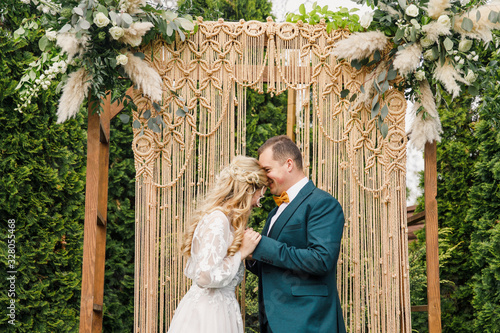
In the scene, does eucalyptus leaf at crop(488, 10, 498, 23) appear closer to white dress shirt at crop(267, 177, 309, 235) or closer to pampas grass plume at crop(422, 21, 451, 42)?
pampas grass plume at crop(422, 21, 451, 42)

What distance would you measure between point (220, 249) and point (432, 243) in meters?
1.27

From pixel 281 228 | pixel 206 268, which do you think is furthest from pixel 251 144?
pixel 206 268

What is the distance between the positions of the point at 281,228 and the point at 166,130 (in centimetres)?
90

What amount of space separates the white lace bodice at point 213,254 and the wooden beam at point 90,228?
22.3 inches

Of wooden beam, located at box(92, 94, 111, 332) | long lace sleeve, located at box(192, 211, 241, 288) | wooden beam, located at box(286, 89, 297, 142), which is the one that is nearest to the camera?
long lace sleeve, located at box(192, 211, 241, 288)

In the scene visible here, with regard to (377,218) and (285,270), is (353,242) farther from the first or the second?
(285,270)

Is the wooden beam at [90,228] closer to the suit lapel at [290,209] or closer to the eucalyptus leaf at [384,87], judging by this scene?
the suit lapel at [290,209]

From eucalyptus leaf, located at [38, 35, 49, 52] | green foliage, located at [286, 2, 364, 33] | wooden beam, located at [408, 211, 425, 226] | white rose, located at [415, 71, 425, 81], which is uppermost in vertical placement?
Result: green foliage, located at [286, 2, 364, 33]

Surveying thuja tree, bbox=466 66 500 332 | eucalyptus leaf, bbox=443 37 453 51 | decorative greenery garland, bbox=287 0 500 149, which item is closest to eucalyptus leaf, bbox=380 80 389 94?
decorative greenery garland, bbox=287 0 500 149

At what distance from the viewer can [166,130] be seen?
312 cm

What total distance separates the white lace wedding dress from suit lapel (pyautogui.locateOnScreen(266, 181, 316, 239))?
263 mm

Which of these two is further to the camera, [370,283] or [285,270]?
[370,283]

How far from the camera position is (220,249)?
2.59 metres

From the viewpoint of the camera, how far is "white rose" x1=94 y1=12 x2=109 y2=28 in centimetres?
266
